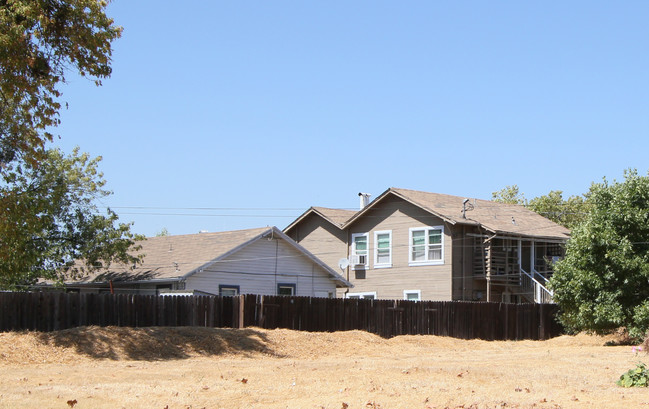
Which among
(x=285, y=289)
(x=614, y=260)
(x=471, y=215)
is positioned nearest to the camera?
Answer: (x=614, y=260)

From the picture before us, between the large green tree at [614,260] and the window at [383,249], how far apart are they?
12.6 m

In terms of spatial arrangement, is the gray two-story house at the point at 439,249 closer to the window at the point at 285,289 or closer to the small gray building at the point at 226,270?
the small gray building at the point at 226,270

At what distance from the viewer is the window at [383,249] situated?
42750 millimetres

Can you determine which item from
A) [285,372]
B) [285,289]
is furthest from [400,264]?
[285,372]

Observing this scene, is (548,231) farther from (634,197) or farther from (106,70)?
(106,70)

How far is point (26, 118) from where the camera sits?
19797mm

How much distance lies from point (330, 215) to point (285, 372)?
2804 cm

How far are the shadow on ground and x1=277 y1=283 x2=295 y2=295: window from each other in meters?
11.0

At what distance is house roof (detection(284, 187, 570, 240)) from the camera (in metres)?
40.3

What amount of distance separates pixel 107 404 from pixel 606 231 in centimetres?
2258

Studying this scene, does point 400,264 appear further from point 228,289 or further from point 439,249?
point 228,289

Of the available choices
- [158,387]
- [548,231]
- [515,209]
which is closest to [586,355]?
[158,387]

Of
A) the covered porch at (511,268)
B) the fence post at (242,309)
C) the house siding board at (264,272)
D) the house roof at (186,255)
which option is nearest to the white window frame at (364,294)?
the house roof at (186,255)

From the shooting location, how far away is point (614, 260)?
3009 cm
